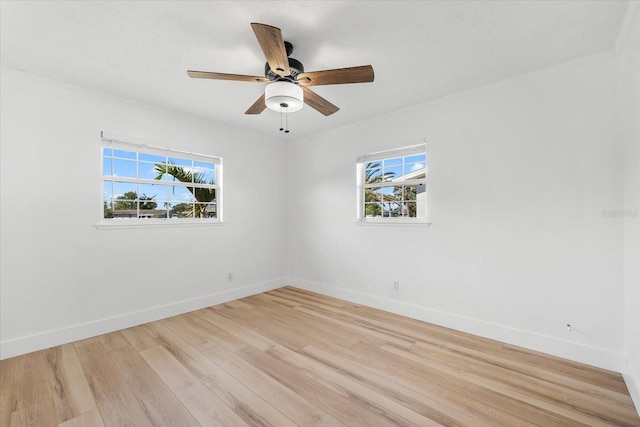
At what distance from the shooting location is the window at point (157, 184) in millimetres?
3289

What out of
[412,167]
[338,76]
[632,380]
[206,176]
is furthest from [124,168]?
[632,380]

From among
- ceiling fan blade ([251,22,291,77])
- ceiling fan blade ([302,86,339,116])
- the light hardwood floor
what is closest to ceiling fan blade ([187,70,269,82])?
ceiling fan blade ([251,22,291,77])

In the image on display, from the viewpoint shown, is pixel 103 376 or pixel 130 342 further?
pixel 130 342

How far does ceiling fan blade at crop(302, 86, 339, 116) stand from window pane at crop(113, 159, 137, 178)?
227 centimetres

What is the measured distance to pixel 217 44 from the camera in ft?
7.34

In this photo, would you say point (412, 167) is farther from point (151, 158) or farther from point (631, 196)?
point (151, 158)

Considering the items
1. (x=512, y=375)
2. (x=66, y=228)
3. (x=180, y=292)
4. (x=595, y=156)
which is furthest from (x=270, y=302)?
(x=595, y=156)

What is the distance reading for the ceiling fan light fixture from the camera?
224cm

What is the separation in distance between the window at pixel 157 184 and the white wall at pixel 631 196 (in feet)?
13.9

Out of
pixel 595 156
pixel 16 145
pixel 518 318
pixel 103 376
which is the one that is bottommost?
pixel 103 376

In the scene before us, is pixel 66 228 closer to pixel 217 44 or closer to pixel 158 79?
pixel 158 79

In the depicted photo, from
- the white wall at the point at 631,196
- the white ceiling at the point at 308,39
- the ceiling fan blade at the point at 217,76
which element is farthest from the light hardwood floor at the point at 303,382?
the white ceiling at the point at 308,39

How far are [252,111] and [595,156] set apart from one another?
3.02 metres

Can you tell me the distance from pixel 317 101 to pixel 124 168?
7.92 ft
